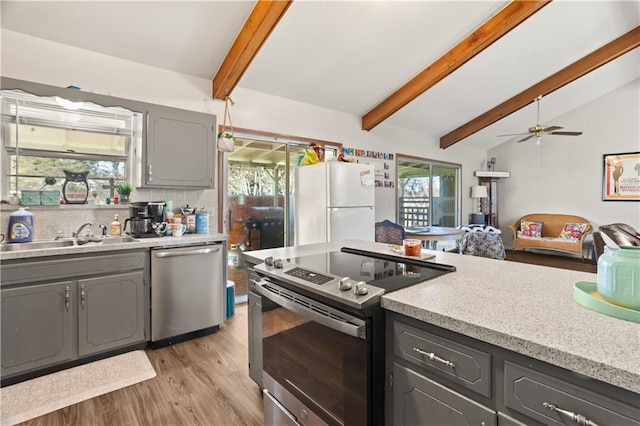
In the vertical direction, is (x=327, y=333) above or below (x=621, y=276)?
below

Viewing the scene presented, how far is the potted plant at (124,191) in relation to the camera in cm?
280

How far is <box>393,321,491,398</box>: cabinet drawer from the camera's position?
86 cm

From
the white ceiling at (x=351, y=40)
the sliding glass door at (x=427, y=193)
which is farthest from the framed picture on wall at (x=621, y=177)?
the sliding glass door at (x=427, y=193)

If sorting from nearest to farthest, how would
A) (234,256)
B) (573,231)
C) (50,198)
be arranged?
(50,198), (234,256), (573,231)

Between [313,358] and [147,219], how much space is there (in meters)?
2.07

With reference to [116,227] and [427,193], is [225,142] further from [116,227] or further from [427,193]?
[427,193]

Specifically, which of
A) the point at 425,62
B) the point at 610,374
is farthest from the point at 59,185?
the point at 425,62

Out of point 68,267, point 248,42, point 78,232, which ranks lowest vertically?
point 68,267

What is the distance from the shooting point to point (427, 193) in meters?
6.40

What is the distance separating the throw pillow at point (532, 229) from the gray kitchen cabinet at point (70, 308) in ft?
23.7

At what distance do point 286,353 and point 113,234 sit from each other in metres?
2.16

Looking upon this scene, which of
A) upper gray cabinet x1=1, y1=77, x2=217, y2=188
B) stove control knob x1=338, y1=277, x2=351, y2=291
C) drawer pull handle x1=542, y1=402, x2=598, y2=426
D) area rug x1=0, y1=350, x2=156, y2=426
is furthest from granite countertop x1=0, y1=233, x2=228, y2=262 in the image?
drawer pull handle x1=542, y1=402, x2=598, y2=426

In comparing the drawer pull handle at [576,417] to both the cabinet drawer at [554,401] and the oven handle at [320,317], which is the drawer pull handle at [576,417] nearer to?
the cabinet drawer at [554,401]

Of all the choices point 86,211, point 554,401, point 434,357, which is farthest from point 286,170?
point 554,401
